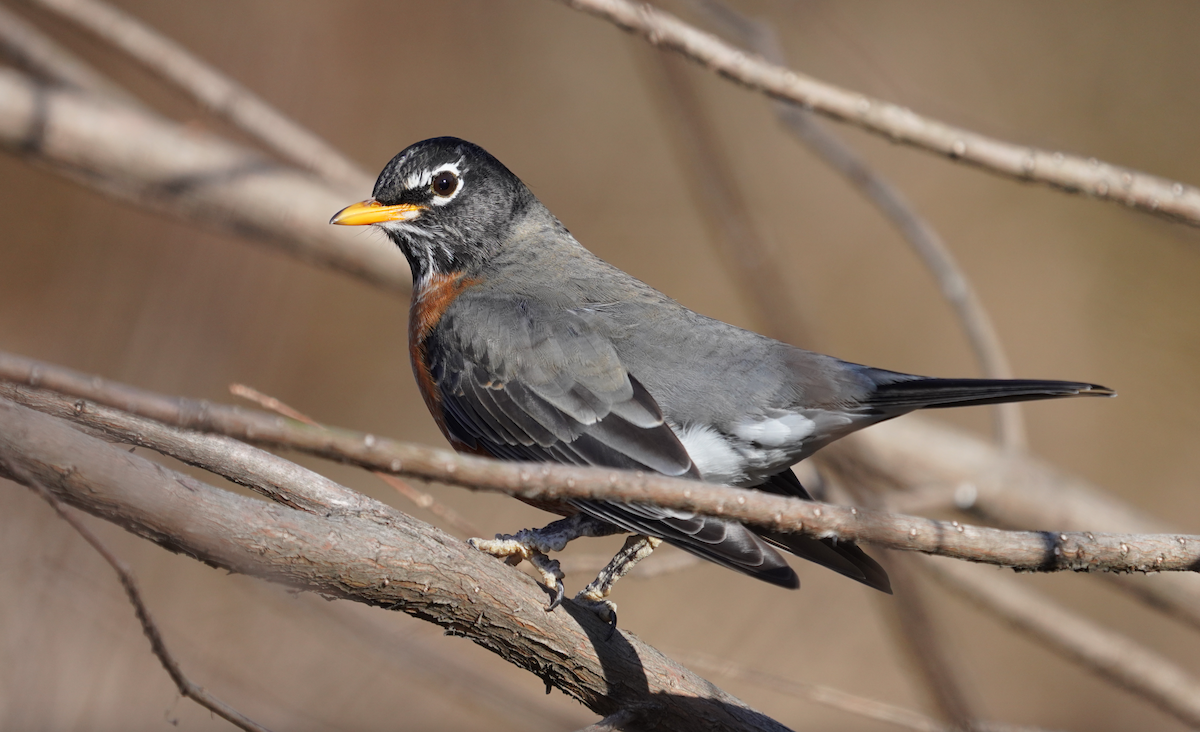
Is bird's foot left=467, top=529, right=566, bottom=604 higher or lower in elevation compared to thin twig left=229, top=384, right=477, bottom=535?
lower

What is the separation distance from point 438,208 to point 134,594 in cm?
224

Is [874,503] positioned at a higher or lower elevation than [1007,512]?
lower

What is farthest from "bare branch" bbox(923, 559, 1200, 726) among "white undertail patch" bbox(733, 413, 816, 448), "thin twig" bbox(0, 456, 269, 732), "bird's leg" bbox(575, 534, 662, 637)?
"thin twig" bbox(0, 456, 269, 732)

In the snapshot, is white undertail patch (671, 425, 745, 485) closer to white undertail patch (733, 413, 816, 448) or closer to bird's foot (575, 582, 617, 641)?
white undertail patch (733, 413, 816, 448)

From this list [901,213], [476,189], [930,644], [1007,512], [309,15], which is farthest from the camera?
[309,15]

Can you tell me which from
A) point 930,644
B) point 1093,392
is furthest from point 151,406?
point 1093,392

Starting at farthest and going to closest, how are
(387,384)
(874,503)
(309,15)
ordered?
1. (387,384)
2. (309,15)
3. (874,503)

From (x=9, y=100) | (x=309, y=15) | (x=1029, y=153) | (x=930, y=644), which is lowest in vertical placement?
(x=930, y=644)

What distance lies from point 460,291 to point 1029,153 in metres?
1.90

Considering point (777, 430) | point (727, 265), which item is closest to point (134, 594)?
point (777, 430)

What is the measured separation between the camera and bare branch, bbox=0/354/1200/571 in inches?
42.8

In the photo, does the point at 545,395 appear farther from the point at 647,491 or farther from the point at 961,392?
the point at 647,491

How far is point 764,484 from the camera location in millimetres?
2828

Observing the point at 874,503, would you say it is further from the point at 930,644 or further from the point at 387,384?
the point at 387,384
